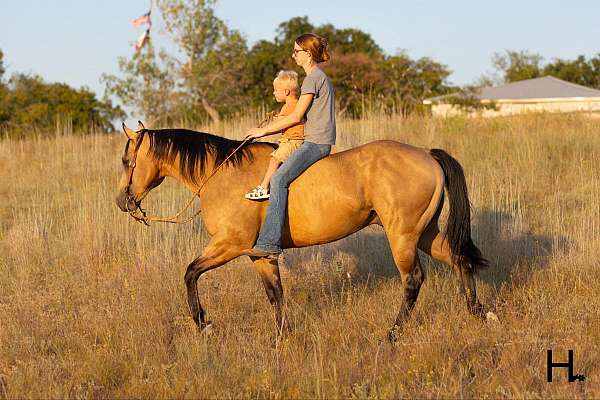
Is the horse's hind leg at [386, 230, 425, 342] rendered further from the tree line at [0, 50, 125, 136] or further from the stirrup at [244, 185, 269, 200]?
the tree line at [0, 50, 125, 136]

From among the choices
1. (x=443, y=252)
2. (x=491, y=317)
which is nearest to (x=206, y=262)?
A: (x=443, y=252)

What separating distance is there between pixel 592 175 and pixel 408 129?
3605 millimetres

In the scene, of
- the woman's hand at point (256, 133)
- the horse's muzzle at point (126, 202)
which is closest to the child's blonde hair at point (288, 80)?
the woman's hand at point (256, 133)

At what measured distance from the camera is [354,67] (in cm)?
3000

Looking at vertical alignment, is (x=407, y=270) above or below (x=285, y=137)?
below

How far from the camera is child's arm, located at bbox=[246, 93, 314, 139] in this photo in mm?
5785

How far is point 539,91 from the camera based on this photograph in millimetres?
41844

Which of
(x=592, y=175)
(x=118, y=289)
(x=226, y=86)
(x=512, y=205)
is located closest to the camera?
(x=118, y=289)

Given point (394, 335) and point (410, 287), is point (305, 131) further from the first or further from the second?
point (394, 335)

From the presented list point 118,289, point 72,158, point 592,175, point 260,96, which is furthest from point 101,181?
point 260,96

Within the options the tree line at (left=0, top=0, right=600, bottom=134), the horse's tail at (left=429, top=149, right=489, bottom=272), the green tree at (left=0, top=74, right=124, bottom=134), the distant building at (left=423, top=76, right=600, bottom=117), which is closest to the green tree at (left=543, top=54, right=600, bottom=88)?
the distant building at (left=423, top=76, right=600, bottom=117)

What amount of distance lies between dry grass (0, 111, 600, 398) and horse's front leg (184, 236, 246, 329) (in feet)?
0.75

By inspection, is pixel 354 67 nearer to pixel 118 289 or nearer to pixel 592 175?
pixel 592 175

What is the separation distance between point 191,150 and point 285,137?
81 centimetres
